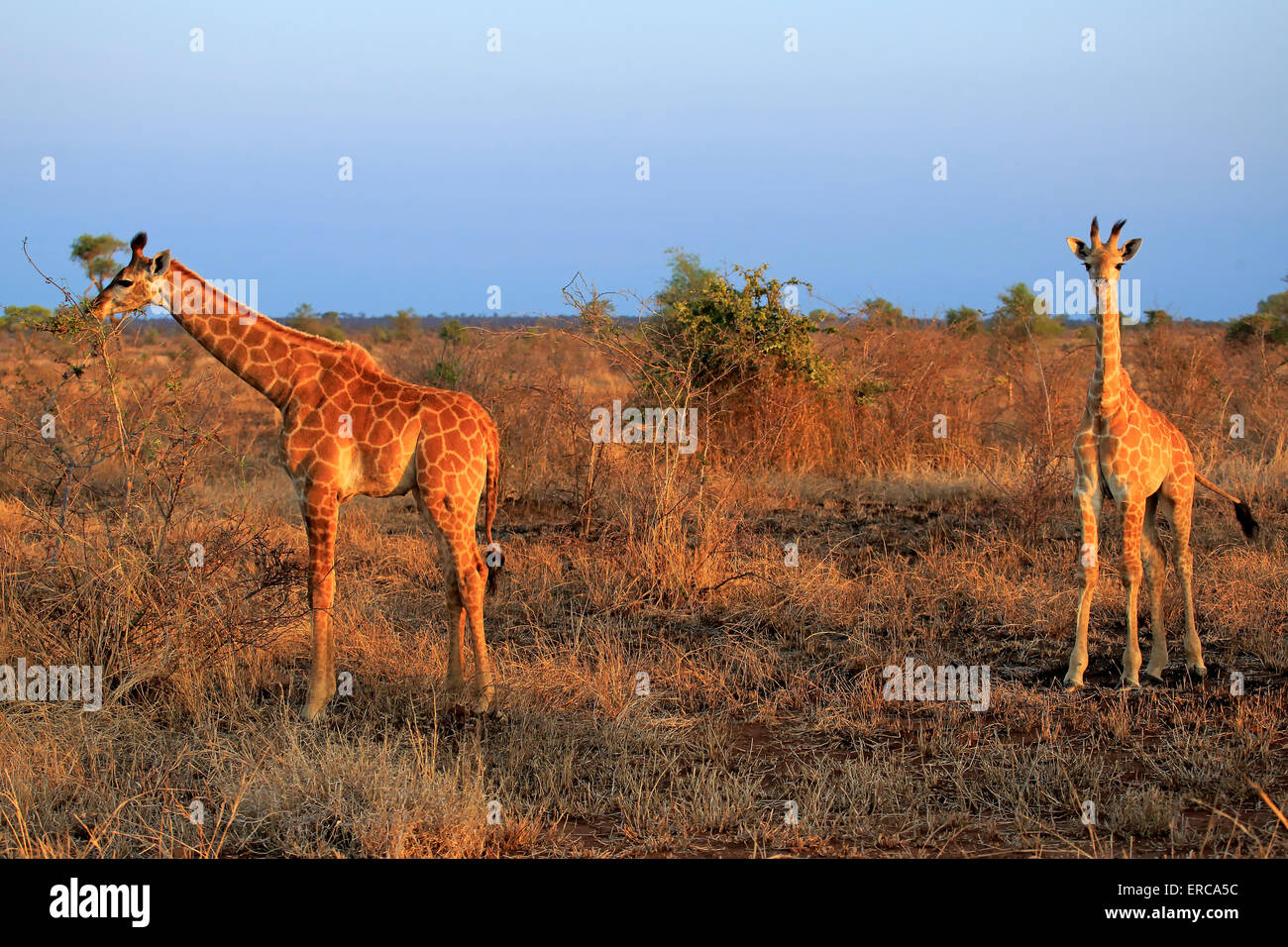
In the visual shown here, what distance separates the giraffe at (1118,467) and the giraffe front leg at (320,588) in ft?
14.3

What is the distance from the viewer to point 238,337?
5645 mm

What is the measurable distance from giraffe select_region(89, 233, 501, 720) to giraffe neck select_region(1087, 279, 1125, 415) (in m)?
3.79

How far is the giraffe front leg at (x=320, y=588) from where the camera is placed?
18.1 feet

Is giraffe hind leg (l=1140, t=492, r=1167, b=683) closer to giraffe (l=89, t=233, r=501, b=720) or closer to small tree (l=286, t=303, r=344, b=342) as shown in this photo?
giraffe (l=89, t=233, r=501, b=720)

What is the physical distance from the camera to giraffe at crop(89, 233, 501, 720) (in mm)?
5527

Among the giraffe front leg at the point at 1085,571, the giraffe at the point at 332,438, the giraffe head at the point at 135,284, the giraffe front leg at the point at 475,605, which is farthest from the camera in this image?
the giraffe front leg at the point at 1085,571

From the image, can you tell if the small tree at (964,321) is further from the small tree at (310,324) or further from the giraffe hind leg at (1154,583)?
the small tree at (310,324)

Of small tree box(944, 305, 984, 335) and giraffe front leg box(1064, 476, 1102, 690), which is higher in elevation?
small tree box(944, 305, 984, 335)

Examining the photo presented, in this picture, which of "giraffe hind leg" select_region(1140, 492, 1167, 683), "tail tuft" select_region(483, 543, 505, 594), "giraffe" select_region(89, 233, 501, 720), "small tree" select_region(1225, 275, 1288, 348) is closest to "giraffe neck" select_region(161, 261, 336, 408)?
"giraffe" select_region(89, 233, 501, 720)

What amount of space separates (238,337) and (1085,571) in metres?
5.22

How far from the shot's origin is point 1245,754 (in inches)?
194

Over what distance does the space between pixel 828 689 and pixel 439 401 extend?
115 inches

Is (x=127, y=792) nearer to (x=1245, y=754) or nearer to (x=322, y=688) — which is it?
(x=322, y=688)

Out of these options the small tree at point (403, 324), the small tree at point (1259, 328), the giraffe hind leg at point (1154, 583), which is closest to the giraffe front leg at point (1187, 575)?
the giraffe hind leg at point (1154, 583)
